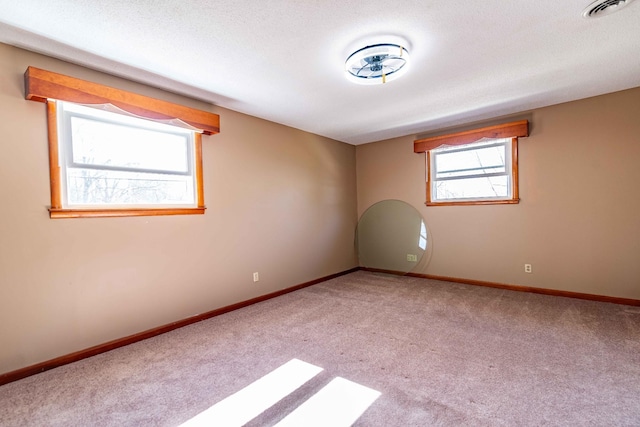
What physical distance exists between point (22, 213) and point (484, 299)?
431 cm

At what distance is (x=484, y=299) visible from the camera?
131 inches

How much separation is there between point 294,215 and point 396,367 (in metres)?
2.45

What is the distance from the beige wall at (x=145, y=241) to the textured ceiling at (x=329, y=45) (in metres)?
0.41

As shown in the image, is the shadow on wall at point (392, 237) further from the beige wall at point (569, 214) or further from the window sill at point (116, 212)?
the window sill at point (116, 212)

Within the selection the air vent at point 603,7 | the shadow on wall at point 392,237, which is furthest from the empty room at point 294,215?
the shadow on wall at point 392,237

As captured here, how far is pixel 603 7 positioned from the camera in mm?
1704

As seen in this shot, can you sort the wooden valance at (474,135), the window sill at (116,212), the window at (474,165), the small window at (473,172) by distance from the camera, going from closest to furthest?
the window sill at (116,212) → the wooden valance at (474,135) → the window at (474,165) → the small window at (473,172)

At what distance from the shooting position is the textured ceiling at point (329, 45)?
167 centimetres

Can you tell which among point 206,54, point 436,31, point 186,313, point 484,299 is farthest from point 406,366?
point 206,54

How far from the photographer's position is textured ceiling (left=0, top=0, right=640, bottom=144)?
1669 mm

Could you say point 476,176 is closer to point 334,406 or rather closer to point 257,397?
point 334,406

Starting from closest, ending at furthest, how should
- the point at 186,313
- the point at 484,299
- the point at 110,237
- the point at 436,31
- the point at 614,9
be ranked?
the point at 614,9
the point at 436,31
the point at 110,237
the point at 186,313
the point at 484,299

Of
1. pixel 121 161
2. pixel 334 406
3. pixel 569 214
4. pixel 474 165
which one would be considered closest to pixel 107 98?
pixel 121 161

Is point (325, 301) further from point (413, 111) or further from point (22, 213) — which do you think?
point (22, 213)
